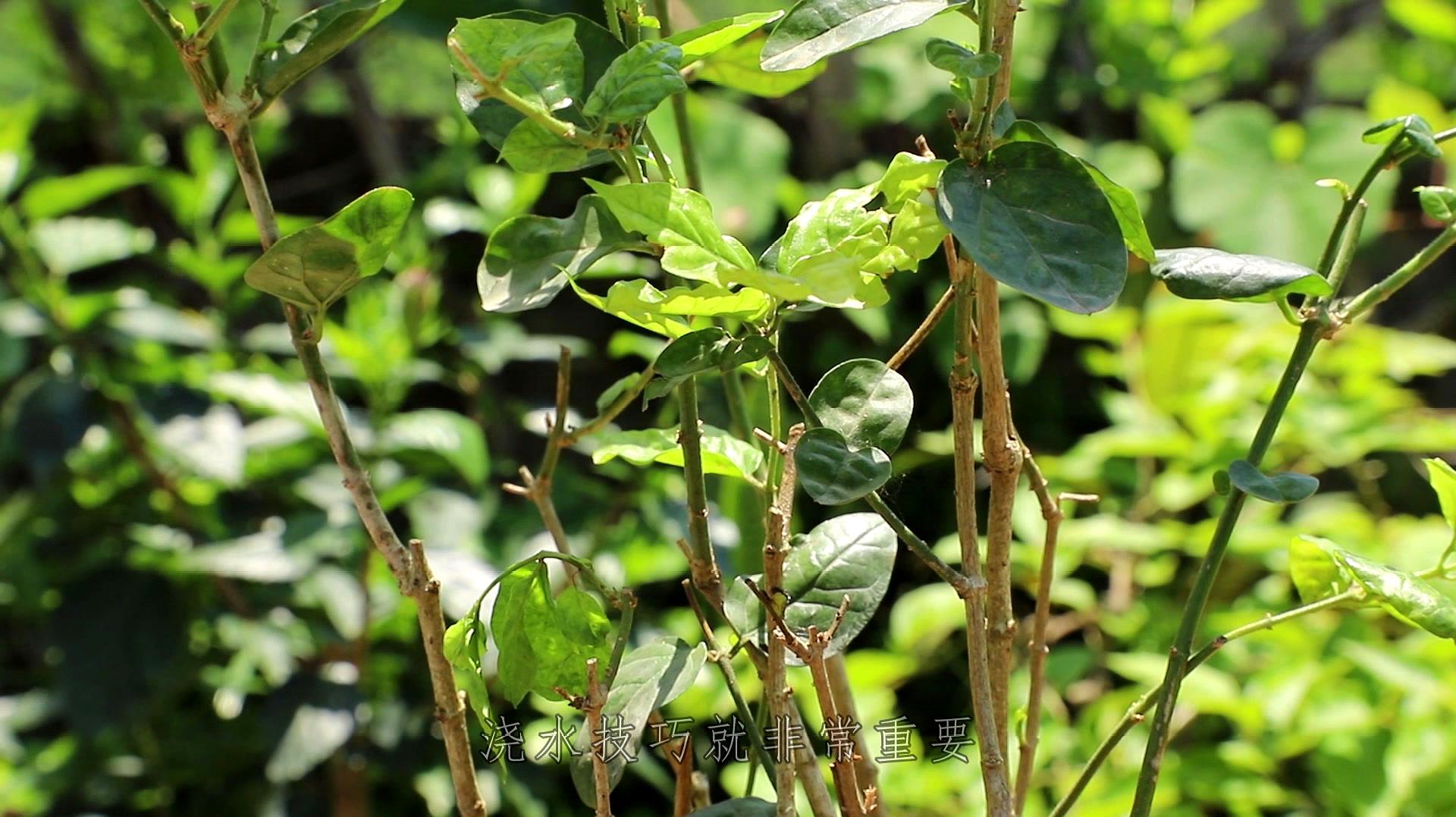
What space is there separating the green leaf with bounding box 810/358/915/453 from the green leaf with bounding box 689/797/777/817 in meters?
0.13

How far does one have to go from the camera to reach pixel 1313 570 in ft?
1.31

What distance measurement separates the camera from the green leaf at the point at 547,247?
33 cm

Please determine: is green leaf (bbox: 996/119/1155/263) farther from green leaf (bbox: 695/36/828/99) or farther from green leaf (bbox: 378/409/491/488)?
green leaf (bbox: 378/409/491/488)

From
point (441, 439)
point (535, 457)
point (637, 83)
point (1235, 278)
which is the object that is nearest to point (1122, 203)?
point (1235, 278)

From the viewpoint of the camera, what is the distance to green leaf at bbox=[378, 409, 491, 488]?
3.44 feet

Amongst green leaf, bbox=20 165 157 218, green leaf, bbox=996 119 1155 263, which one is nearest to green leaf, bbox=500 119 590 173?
green leaf, bbox=996 119 1155 263

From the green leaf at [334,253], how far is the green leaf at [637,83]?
0.21ft

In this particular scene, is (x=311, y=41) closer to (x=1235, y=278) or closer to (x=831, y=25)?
(x=831, y=25)

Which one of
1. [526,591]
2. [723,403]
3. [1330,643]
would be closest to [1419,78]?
[1330,643]

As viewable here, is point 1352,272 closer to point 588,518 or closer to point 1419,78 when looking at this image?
point 1419,78

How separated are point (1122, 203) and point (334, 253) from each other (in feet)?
0.73

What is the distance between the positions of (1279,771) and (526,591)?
1045 mm

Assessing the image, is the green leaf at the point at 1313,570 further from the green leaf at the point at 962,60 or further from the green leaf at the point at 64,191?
the green leaf at the point at 64,191

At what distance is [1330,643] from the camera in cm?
107
